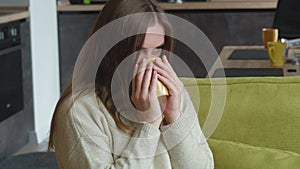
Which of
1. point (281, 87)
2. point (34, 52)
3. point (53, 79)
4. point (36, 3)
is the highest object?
point (281, 87)

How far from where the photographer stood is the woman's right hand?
1.34 m

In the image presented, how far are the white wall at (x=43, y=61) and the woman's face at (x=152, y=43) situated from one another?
3.18 m

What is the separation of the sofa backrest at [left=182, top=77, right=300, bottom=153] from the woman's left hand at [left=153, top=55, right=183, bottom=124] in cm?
33

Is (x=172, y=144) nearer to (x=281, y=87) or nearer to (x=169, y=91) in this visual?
(x=169, y=91)

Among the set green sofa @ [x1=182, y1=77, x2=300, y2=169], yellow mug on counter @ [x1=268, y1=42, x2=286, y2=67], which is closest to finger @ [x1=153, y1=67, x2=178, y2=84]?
green sofa @ [x1=182, y1=77, x2=300, y2=169]

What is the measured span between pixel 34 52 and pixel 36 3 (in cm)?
34

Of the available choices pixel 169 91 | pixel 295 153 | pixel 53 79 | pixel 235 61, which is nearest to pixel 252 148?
pixel 295 153

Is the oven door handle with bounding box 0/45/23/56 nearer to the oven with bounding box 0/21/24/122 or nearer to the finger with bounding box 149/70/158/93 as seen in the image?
the oven with bounding box 0/21/24/122

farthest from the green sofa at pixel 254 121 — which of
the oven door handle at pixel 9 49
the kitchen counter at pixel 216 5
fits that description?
the kitchen counter at pixel 216 5

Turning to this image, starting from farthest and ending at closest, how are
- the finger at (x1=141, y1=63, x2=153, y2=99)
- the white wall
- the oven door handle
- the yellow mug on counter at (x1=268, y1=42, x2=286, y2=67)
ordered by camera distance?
1. the white wall
2. the oven door handle
3. the yellow mug on counter at (x1=268, y1=42, x2=286, y2=67)
4. the finger at (x1=141, y1=63, x2=153, y2=99)

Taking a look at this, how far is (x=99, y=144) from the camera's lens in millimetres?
1423

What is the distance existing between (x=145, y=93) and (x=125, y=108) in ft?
0.43

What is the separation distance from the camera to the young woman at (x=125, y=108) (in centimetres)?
138

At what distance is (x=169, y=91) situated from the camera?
140cm
